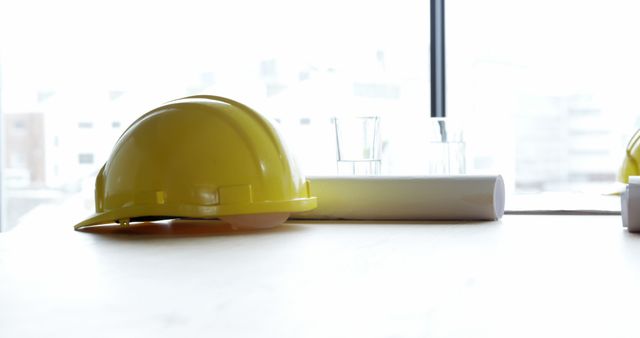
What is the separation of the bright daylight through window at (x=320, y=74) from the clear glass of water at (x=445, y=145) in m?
1.46

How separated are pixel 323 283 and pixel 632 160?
1.14 m

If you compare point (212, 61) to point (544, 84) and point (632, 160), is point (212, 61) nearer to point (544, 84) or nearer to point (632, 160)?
point (544, 84)

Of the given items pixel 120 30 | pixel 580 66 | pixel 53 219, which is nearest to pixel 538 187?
pixel 580 66

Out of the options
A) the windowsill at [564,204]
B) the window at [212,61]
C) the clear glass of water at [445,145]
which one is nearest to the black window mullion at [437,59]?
the window at [212,61]

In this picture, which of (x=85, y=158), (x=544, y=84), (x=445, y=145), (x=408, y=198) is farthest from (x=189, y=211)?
(x=85, y=158)

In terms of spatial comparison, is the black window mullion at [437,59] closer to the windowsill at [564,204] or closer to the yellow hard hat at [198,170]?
the windowsill at [564,204]

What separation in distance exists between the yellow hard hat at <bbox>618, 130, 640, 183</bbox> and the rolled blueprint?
1.76 ft

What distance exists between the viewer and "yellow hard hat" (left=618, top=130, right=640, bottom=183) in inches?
61.6

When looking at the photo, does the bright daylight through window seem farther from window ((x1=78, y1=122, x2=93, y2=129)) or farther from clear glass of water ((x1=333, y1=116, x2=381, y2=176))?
clear glass of water ((x1=333, y1=116, x2=381, y2=176))

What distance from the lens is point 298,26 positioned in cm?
325

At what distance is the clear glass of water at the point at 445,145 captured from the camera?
4.47 feet

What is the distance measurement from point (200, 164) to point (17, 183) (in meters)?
2.75

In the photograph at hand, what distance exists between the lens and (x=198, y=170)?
38.8 inches

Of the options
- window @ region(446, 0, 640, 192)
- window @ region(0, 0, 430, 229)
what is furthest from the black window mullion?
window @ region(0, 0, 430, 229)
